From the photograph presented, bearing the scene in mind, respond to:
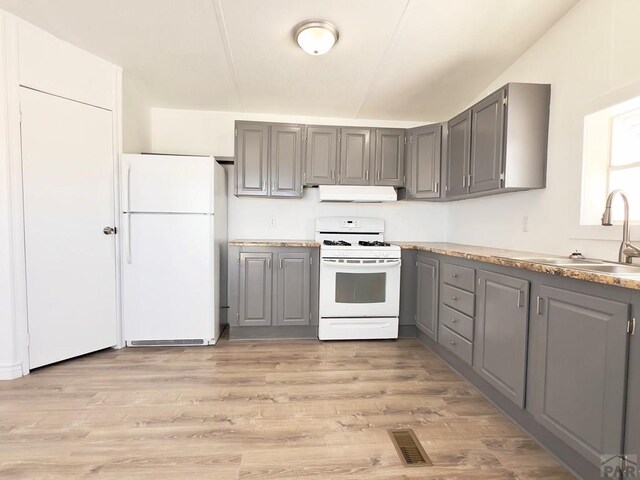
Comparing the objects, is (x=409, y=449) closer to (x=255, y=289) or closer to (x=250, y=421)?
(x=250, y=421)

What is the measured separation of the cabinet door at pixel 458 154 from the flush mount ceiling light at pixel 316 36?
1345 mm

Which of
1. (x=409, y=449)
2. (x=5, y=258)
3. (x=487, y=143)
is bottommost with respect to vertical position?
(x=409, y=449)

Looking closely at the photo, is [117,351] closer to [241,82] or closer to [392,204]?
[241,82]

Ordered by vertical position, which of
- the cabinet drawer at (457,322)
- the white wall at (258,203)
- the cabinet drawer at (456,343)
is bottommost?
the cabinet drawer at (456,343)

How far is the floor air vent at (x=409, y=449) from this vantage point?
1.46m

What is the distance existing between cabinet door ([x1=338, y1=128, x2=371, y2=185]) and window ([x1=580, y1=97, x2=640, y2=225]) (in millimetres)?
1849

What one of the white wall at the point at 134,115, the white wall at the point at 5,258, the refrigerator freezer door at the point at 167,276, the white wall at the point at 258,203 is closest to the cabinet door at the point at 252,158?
the white wall at the point at 258,203

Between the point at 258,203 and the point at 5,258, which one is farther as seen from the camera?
the point at 258,203

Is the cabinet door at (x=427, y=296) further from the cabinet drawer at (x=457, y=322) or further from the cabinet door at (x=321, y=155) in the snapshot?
the cabinet door at (x=321, y=155)

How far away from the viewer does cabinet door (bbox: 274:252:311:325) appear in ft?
9.89

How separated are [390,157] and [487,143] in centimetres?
113

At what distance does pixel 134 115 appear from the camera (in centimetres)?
298

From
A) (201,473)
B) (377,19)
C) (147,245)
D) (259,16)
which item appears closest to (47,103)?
(147,245)

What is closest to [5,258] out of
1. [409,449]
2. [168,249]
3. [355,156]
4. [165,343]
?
[168,249]
